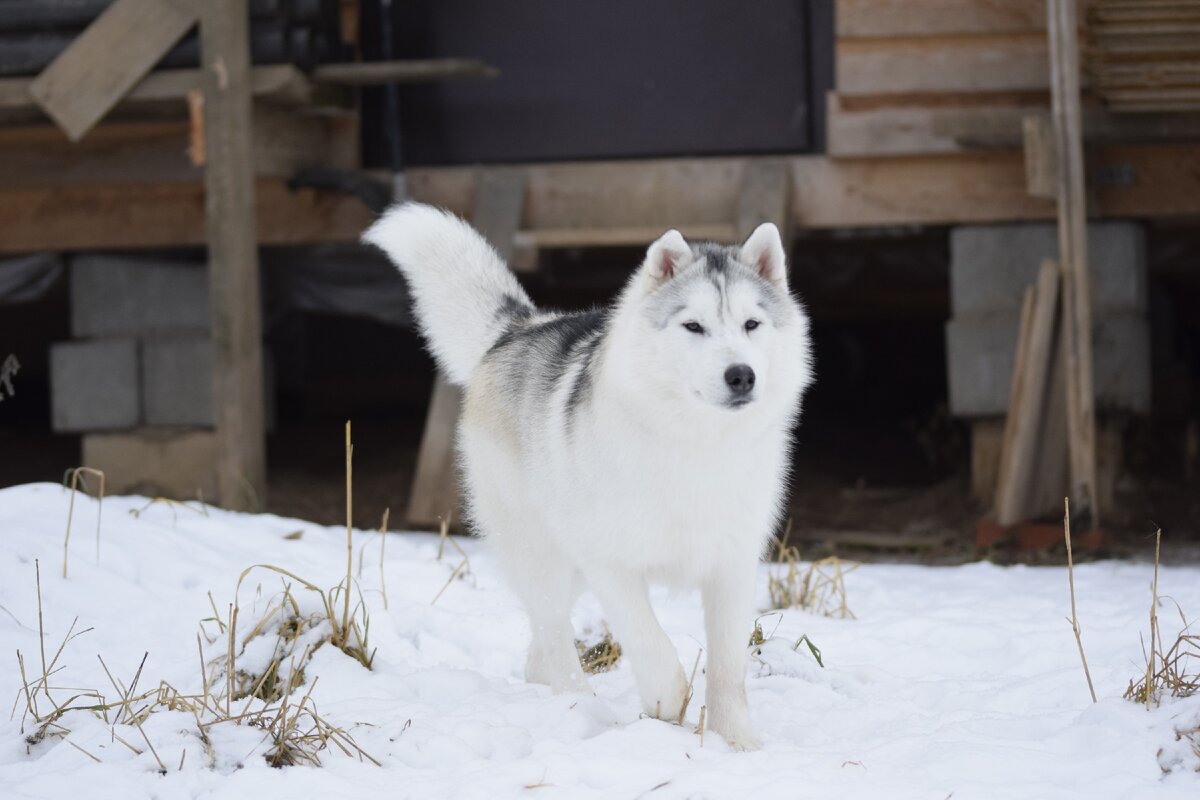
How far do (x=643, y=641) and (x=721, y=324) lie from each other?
Answer: 2.55 feet

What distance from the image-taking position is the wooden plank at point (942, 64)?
707 centimetres

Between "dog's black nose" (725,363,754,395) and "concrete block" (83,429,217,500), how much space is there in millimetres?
5002

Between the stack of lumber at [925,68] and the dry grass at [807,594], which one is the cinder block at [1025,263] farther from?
the dry grass at [807,594]

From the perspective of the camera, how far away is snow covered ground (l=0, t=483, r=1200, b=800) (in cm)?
296

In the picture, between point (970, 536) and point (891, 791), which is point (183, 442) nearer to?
point (970, 536)

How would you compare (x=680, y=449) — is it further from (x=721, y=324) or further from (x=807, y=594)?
(x=807, y=594)

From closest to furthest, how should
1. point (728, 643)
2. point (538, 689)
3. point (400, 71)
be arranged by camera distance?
point (728, 643) → point (538, 689) → point (400, 71)

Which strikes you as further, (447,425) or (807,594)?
(447,425)

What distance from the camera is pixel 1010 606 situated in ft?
16.2

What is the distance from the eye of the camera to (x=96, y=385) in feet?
25.9

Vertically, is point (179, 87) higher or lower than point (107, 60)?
lower

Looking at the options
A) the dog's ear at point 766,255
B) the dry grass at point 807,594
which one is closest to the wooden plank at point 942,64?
the dry grass at point 807,594

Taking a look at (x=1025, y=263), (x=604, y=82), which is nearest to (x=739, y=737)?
(x=1025, y=263)

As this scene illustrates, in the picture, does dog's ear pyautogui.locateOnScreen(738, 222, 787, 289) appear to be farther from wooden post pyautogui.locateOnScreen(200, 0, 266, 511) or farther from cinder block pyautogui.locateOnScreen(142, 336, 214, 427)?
cinder block pyautogui.locateOnScreen(142, 336, 214, 427)
